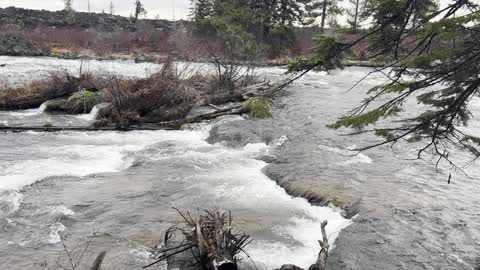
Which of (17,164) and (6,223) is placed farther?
(17,164)

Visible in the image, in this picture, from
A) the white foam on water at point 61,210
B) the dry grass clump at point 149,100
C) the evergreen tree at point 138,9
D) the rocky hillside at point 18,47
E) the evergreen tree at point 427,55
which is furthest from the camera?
the evergreen tree at point 138,9

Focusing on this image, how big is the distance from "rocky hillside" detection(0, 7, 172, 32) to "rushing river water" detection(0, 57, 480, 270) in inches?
1890

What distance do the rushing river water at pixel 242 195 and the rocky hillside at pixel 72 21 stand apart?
1890 inches

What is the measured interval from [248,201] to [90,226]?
2.79 meters

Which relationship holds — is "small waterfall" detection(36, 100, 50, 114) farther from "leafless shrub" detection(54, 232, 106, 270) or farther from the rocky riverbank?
"leafless shrub" detection(54, 232, 106, 270)

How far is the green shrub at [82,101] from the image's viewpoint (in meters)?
17.3

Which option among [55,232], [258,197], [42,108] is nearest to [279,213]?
[258,197]

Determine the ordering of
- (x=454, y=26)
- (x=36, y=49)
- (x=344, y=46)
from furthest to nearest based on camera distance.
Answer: (x=36, y=49) < (x=344, y=46) < (x=454, y=26)

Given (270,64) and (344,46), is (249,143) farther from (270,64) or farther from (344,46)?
(270,64)

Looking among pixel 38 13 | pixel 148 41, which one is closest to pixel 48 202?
pixel 148 41

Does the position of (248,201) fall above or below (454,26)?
below

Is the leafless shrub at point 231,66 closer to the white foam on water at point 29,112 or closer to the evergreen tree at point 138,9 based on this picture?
the white foam on water at point 29,112

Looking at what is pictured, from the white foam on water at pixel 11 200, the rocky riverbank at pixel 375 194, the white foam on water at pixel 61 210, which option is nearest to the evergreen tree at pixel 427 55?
the rocky riverbank at pixel 375 194

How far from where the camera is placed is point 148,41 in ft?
157
